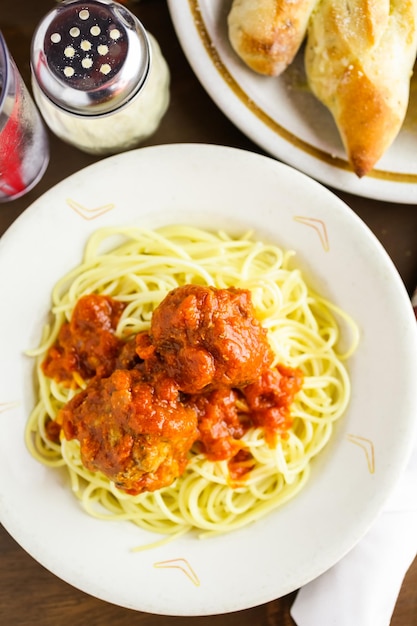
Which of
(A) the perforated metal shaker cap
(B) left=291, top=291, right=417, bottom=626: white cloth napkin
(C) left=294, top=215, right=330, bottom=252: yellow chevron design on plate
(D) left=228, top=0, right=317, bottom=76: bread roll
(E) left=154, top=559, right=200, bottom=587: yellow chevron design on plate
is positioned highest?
(A) the perforated metal shaker cap

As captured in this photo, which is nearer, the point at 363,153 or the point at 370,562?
the point at 363,153

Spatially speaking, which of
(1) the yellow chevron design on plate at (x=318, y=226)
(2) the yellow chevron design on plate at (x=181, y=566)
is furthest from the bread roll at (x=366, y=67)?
(2) the yellow chevron design on plate at (x=181, y=566)

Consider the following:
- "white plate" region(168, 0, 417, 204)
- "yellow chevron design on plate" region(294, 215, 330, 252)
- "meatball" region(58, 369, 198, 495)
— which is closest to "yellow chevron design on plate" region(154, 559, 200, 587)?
"meatball" region(58, 369, 198, 495)

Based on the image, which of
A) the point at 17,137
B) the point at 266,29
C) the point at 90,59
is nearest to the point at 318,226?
the point at 266,29

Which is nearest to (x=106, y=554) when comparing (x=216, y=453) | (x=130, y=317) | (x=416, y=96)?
(x=216, y=453)

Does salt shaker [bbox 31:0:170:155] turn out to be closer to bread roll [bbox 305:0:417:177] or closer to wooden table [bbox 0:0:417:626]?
wooden table [bbox 0:0:417:626]

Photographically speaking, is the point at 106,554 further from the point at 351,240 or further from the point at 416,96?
the point at 416,96
